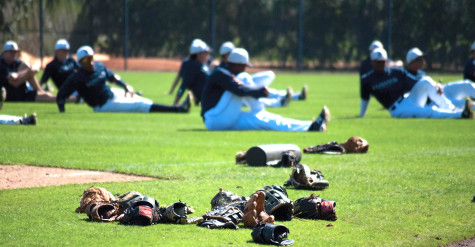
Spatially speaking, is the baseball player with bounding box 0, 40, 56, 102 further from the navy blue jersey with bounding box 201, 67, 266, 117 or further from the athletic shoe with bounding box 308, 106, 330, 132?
the athletic shoe with bounding box 308, 106, 330, 132

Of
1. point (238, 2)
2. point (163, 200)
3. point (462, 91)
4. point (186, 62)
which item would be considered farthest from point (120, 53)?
point (163, 200)

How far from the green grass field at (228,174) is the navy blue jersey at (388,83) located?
0.67 m

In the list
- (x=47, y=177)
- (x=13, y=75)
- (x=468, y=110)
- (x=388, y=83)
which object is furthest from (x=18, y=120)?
(x=468, y=110)

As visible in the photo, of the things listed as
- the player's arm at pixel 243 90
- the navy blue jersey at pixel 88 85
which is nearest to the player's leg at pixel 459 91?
the player's arm at pixel 243 90

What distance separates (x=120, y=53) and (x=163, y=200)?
3342 cm

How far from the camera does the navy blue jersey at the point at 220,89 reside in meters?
13.2

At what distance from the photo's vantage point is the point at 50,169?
9.27 metres

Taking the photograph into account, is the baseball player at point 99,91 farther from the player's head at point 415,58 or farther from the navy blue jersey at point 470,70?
the navy blue jersey at point 470,70

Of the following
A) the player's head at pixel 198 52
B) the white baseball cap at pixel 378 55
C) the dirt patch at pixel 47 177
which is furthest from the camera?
the player's head at pixel 198 52

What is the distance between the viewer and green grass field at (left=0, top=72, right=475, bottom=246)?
5.77 meters

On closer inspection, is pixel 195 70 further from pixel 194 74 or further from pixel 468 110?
pixel 468 110

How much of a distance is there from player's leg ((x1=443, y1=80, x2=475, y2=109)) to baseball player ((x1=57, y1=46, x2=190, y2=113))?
5.92 m

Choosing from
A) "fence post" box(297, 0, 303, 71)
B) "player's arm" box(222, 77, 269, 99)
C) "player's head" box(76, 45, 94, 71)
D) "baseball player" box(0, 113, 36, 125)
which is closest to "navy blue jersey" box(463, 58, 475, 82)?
"player's arm" box(222, 77, 269, 99)

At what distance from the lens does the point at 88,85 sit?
55.0 ft
